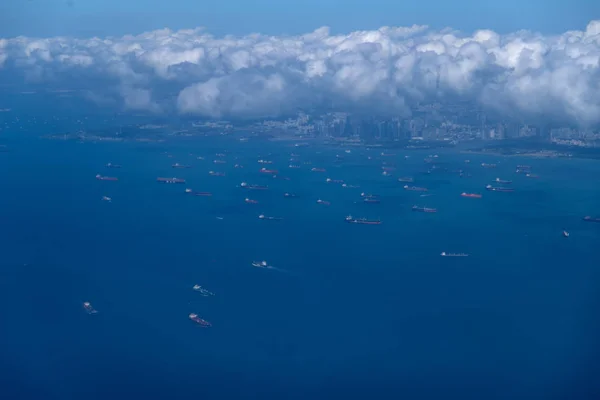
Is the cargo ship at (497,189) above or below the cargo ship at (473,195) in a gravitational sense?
above

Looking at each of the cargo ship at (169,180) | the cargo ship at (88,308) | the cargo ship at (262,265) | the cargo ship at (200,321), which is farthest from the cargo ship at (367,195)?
the cargo ship at (88,308)

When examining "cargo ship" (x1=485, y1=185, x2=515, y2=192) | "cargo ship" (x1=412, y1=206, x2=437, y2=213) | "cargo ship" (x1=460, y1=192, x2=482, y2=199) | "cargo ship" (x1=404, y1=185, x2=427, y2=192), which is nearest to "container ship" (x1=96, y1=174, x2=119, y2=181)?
"cargo ship" (x1=404, y1=185, x2=427, y2=192)

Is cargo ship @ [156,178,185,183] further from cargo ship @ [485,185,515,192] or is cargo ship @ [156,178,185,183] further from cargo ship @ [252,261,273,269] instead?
cargo ship @ [485,185,515,192]

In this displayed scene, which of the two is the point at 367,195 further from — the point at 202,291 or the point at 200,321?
the point at 200,321

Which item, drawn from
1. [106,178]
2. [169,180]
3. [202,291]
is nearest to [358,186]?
[169,180]

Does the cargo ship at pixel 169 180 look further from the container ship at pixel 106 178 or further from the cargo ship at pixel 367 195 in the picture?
the cargo ship at pixel 367 195

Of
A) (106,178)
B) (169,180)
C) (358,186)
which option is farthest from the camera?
(106,178)

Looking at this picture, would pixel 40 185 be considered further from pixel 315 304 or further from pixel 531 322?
pixel 531 322
